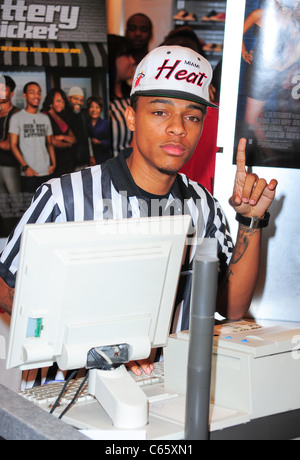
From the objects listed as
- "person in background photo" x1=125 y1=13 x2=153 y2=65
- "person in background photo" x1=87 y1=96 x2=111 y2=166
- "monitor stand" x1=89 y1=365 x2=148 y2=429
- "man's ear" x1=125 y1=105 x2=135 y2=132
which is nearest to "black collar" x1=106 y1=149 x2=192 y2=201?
"man's ear" x1=125 y1=105 x2=135 y2=132

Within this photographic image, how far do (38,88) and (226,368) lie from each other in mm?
2504

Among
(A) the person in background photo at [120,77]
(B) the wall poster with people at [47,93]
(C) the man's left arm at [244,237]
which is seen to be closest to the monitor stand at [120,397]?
(C) the man's left arm at [244,237]

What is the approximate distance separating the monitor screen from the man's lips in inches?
29.7

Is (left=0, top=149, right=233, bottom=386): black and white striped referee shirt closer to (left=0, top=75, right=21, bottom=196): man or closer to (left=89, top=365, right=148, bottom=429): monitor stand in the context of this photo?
(left=89, top=365, right=148, bottom=429): monitor stand

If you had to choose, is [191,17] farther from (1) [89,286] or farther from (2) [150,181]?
(1) [89,286]

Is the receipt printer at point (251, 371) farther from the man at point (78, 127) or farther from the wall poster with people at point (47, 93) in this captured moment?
the man at point (78, 127)

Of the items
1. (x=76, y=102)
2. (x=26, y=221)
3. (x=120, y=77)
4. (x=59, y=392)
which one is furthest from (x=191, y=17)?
(x=59, y=392)

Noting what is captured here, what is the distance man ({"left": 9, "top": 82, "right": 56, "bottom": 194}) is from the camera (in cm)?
370

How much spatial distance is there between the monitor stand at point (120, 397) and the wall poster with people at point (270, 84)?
1.85 meters

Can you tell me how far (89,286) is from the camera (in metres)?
1.52

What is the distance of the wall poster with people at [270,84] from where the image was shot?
3.09 meters

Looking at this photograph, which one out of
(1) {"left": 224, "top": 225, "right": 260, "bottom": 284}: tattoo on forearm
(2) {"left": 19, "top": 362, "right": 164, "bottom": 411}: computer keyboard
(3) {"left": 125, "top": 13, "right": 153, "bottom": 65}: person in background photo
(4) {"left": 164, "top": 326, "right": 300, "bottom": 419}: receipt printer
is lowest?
(2) {"left": 19, "top": 362, "right": 164, "bottom": 411}: computer keyboard

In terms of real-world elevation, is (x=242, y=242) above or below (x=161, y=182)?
below

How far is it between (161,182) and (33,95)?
159 centimetres
